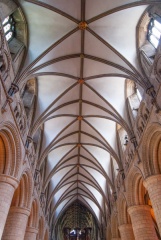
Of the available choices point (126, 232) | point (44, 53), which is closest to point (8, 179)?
point (44, 53)

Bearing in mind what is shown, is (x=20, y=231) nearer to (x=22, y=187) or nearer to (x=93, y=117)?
(x=22, y=187)

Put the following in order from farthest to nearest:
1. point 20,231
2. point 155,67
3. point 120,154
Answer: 1. point 120,154
2. point 20,231
3. point 155,67

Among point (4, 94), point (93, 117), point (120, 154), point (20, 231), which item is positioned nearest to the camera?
point (4, 94)

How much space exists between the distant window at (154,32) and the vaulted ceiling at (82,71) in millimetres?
923

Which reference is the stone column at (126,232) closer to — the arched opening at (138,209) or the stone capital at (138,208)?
the arched opening at (138,209)

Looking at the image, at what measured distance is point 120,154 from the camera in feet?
53.1

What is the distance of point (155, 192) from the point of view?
31.9 ft

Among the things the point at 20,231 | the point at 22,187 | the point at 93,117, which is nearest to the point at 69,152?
the point at 93,117

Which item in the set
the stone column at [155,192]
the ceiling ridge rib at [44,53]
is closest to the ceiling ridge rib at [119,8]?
the ceiling ridge rib at [44,53]

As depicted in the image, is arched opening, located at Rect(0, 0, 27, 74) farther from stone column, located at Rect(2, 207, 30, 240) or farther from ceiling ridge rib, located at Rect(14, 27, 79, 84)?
stone column, located at Rect(2, 207, 30, 240)

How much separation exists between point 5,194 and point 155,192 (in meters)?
6.75

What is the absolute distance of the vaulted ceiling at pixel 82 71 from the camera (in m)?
11.5

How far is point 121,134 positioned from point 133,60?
21.6ft

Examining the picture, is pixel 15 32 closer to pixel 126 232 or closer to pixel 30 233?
pixel 30 233
